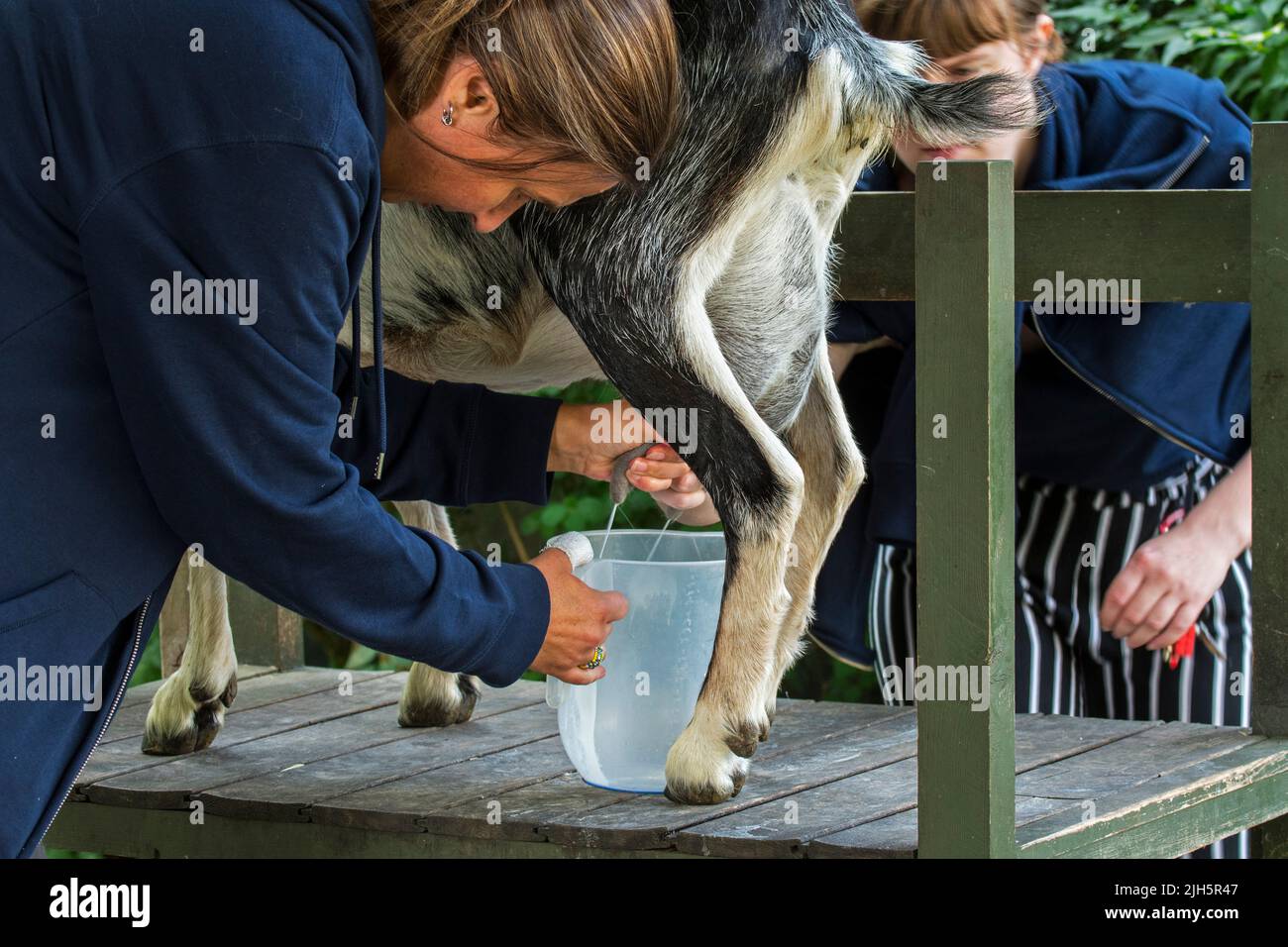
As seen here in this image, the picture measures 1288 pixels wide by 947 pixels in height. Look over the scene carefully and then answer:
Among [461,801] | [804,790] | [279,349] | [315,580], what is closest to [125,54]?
[279,349]

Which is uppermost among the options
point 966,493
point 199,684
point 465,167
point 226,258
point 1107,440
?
point 465,167

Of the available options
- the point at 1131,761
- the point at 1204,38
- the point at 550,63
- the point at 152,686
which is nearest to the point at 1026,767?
the point at 1131,761

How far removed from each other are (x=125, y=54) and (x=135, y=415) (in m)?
0.39

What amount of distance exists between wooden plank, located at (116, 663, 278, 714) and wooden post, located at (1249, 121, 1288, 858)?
2.40 m

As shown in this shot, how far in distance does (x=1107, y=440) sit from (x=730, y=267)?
1.07 metres

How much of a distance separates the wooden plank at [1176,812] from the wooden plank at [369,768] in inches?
40.5

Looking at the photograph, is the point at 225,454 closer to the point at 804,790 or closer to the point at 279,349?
the point at 279,349

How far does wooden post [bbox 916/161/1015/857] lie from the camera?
2428 mm

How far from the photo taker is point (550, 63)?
186 cm

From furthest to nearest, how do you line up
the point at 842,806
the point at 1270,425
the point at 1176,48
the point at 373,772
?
the point at 1176,48 → the point at 373,772 → the point at 1270,425 → the point at 842,806

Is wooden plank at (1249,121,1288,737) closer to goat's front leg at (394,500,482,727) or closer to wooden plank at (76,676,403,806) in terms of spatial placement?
goat's front leg at (394,500,482,727)

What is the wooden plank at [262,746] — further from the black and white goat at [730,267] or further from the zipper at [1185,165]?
the zipper at [1185,165]

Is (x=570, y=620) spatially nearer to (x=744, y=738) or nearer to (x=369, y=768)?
(x=744, y=738)

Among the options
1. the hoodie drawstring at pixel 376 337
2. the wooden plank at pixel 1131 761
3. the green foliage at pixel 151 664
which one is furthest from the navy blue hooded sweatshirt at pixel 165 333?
the green foliage at pixel 151 664
